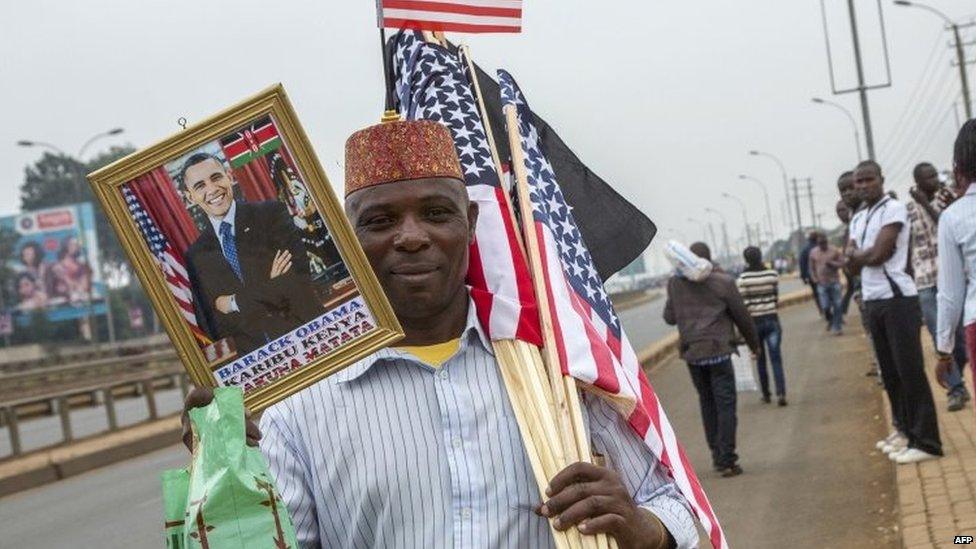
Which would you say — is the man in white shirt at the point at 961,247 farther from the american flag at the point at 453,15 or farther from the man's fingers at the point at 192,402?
the man's fingers at the point at 192,402

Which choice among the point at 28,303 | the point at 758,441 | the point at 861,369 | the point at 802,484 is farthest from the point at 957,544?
the point at 28,303

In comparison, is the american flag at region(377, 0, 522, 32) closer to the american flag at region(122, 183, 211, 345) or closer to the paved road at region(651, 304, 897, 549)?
the american flag at region(122, 183, 211, 345)

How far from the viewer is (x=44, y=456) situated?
59.1 ft

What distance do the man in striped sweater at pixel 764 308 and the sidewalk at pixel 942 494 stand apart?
15.8 ft

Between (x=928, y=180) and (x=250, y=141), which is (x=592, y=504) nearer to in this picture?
(x=250, y=141)

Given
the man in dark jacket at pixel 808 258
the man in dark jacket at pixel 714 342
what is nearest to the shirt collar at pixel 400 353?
the man in dark jacket at pixel 714 342

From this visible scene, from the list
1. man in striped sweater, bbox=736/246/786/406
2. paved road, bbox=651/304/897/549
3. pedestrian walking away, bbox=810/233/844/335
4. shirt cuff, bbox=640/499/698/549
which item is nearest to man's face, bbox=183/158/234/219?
shirt cuff, bbox=640/499/698/549

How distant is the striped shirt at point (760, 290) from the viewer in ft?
49.2

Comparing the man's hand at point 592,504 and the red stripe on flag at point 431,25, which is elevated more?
the red stripe on flag at point 431,25

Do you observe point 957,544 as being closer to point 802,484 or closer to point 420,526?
point 802,484

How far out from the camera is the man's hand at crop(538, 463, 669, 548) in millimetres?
2496

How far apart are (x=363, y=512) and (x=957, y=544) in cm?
463

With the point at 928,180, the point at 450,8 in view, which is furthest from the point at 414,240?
the point at 928,180

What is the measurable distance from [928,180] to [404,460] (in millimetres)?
8152
